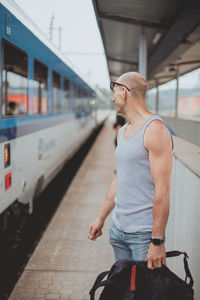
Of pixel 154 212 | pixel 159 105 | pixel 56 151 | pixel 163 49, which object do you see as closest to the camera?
pixel 154 212

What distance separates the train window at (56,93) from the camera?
7516 mm

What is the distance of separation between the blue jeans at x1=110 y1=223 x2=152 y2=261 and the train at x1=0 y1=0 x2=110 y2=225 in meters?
2.08

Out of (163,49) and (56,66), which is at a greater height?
(163,49)

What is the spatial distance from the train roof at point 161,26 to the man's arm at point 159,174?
4.72 m

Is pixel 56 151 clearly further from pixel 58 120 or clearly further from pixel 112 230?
pixel 112 230

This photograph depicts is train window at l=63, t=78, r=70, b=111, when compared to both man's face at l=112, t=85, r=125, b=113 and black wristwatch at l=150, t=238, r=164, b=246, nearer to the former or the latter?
man's face at l=112, t=85, r=125, b=113

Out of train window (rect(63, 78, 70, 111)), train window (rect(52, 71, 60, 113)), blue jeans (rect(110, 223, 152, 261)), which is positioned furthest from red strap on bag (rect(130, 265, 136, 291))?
train window (rect(63, 78, 70, 111))

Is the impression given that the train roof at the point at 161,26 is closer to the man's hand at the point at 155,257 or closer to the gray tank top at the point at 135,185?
the gray tank top at the point at 135,185

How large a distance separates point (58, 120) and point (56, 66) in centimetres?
117

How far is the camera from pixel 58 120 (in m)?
8.12

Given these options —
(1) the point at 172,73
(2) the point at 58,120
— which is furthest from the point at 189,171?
(1) the point at 172,73

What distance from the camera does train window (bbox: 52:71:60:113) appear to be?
7.52m

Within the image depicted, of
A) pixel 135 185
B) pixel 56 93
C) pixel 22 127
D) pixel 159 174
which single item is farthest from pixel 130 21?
pixel 159 174

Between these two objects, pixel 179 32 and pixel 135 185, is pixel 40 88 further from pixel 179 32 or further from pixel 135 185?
pixel 135 185
